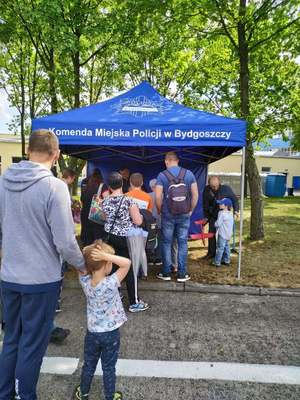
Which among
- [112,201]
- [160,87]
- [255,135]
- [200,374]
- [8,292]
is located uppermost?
[160,87]

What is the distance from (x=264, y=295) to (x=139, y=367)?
8.96ft

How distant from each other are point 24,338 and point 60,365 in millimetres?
1070

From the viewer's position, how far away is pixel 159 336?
405 centimetres

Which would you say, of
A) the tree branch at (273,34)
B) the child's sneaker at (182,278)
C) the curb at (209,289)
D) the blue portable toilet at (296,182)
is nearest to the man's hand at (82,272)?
the curb at (209,289)

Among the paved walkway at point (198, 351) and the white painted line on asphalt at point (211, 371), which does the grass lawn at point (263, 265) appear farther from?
the white painted line on asphalt at point (211, 371)

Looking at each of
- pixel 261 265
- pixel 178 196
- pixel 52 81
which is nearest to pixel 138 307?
pixel 178 196

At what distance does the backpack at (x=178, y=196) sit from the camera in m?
5.44

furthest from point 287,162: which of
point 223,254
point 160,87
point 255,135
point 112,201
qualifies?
point 112,201

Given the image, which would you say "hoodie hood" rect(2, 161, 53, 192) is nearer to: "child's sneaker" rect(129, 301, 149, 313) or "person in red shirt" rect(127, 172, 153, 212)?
"person in red shirt" rect(127, 172, 153, 212)

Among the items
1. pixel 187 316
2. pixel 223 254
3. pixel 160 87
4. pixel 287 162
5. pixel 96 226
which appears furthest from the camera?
pixel 287 162

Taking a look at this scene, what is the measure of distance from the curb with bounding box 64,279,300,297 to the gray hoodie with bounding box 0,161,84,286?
3279 mm

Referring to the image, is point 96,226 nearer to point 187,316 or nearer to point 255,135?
point 187,316

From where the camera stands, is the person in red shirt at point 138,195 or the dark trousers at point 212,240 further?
the dark trousers at point 212,240

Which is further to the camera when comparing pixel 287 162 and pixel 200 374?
pixel 287 162
